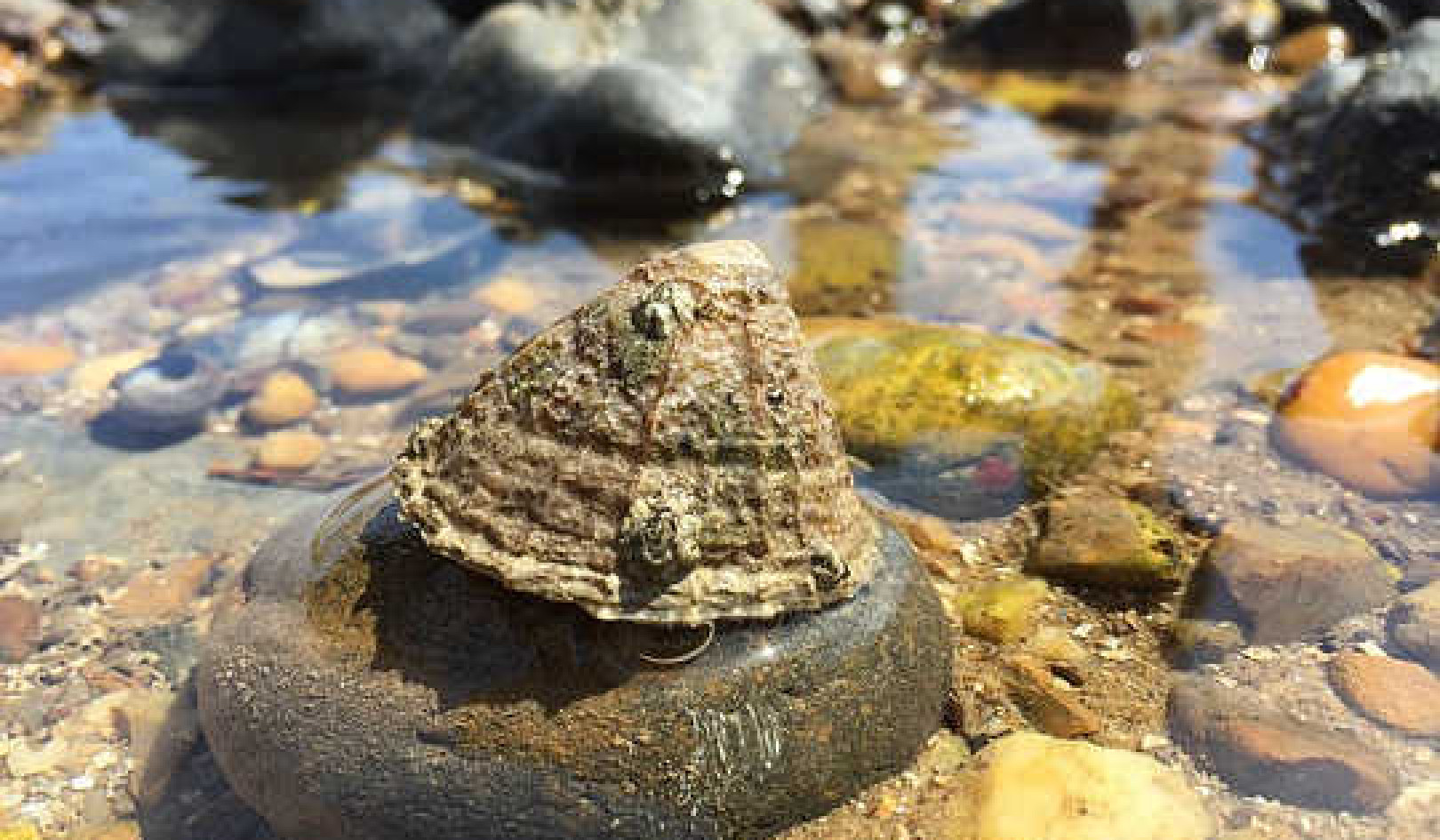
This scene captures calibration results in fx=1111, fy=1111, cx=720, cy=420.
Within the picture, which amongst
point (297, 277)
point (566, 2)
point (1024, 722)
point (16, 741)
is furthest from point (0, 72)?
point (1024, 722)

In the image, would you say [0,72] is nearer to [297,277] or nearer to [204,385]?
[297,277]

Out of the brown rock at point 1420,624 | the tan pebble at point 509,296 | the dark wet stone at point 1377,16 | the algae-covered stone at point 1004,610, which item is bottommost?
the tan pebble at point 509,296

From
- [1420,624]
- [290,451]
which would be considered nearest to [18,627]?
[290,451]

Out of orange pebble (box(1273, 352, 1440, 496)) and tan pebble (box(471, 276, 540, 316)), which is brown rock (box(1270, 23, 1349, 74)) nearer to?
orange pebble (box(1273, 352, 1440, 496))

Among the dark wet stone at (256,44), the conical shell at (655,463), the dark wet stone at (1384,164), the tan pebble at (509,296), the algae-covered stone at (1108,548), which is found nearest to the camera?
the conical shell at (655,463)

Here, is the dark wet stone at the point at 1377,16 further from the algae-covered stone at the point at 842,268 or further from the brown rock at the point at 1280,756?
the brown rock at the point at 1280,756

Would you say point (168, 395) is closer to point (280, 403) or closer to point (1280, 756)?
point (280, 403)

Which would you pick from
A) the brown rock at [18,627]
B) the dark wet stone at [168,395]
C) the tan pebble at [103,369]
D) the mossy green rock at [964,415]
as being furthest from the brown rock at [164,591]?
the mossy green rock at [964,415]
